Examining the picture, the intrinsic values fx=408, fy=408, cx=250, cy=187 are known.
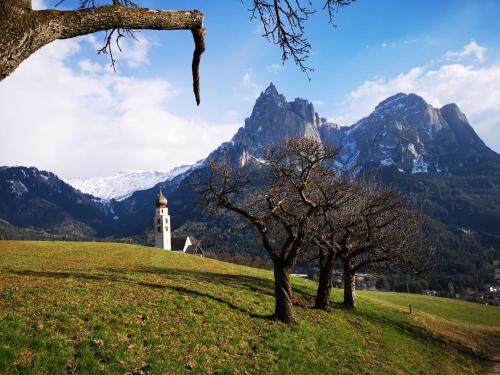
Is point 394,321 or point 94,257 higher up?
point 94,257

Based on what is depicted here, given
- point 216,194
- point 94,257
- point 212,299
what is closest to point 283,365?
point 212,299

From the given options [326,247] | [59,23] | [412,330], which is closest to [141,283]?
[326,247]

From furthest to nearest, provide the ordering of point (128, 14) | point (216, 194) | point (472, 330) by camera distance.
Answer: point (472, 330), point (216, 194), point (128, 14)

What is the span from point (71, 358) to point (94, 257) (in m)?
30.1

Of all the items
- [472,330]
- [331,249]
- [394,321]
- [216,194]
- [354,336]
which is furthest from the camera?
[472,330]

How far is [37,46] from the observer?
588 cm

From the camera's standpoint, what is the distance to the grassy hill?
45.4ft

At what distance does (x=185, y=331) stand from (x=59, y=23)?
1501 cm

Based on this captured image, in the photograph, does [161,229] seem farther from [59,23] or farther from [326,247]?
[59,23]

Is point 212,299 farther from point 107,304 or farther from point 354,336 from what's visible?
point 354,336

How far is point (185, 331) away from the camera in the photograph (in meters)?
18.2

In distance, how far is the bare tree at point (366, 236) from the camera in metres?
33.1

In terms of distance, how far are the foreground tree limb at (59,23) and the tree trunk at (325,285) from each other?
26.7 meters

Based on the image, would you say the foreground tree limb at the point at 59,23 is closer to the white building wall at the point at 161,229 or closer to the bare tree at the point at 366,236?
the bare tree at the point at 366,236
